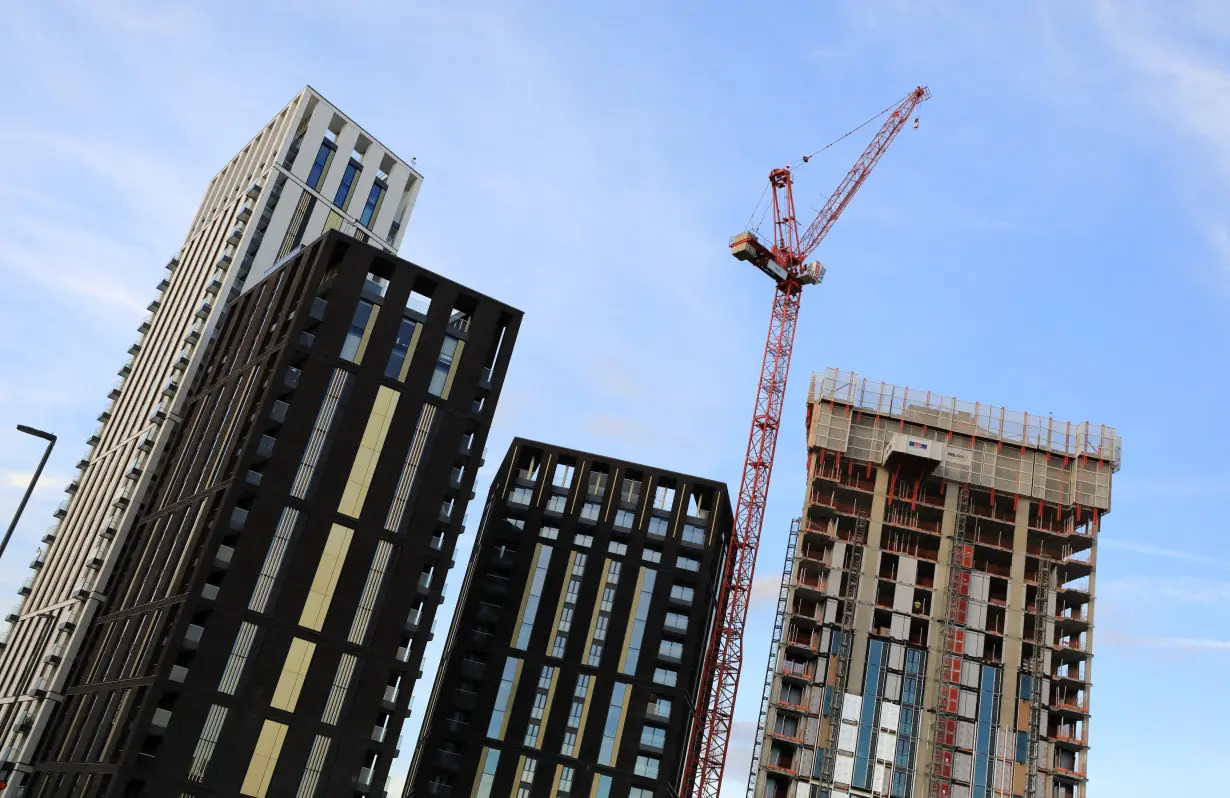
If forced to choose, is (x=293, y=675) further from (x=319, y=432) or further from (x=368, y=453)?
(x=319, y=432)

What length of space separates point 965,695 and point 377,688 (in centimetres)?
6673

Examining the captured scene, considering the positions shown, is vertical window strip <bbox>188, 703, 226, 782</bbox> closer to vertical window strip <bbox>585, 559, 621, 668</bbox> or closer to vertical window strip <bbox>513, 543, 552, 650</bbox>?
vertical window strip <bbox>513, 543, 552, 650</bbox>

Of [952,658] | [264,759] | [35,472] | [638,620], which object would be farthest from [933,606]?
[35,472]

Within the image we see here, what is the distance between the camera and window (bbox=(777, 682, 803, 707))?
5305 inches

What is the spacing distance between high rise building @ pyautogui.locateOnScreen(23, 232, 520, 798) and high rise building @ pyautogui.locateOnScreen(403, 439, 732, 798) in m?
38.4

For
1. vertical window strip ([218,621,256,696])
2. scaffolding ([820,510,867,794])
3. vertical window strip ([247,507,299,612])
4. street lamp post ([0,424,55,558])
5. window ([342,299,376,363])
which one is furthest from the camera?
scaffolding ([820,510,867,794])

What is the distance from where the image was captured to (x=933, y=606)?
138 m

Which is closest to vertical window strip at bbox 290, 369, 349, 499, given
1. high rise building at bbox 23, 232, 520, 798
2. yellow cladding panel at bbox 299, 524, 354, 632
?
high rise building at bbox 23, 232, 520, 798

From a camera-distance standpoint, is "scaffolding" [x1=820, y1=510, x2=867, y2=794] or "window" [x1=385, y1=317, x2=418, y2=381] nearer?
"window" [x1=385, y1=317, x2=418, y2=381]

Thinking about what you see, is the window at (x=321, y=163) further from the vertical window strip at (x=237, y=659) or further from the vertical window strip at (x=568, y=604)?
the vertical window strip at (x=237, y=659)

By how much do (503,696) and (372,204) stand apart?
5622 cm

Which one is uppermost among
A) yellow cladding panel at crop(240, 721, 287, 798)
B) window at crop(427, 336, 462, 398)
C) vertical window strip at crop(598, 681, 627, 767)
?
window at crop(427, 336, 462, 398)

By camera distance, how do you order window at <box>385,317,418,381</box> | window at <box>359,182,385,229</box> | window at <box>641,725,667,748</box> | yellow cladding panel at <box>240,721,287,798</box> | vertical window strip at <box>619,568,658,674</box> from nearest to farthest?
yellow cladding panel at <box>240,721,287,798</box> < window at <box>385,317,418,381</box> < window at <box>641,725,667,748</box> < vertical window strip at <box>619,568,658,674</box> < window at <box>359,182,385,229</box>

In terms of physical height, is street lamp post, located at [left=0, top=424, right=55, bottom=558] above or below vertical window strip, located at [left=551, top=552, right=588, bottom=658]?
below
